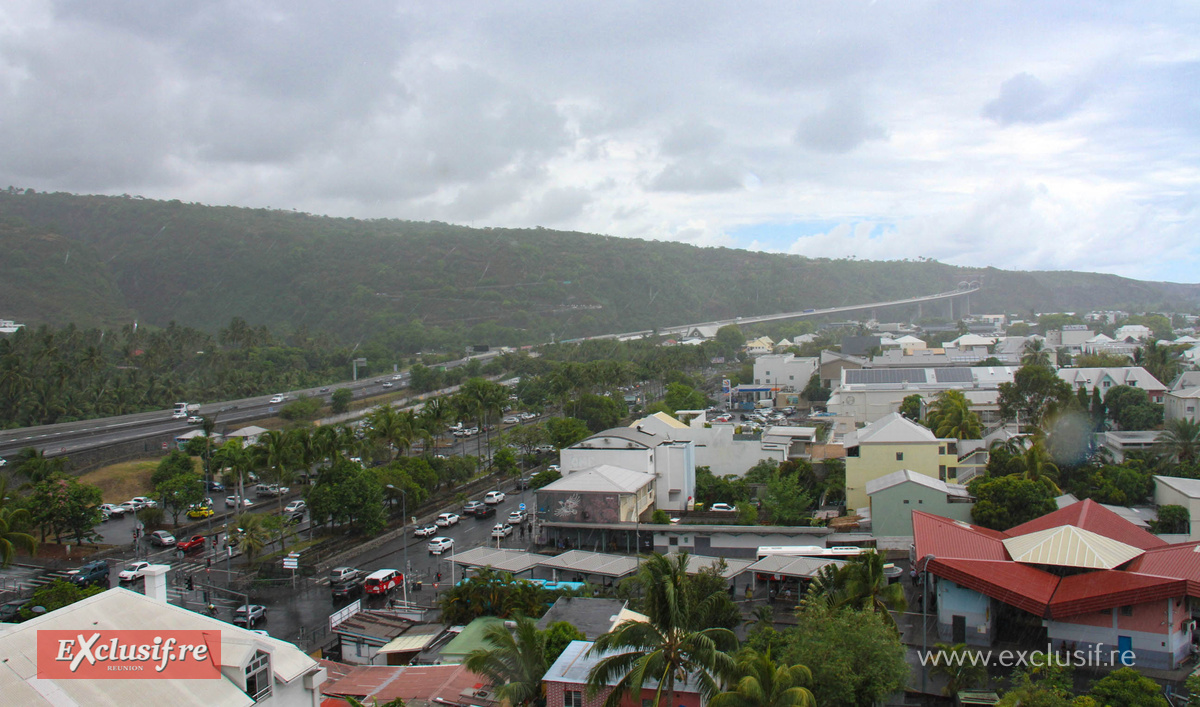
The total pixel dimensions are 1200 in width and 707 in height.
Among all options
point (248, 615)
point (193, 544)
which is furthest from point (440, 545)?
point (193, 544)

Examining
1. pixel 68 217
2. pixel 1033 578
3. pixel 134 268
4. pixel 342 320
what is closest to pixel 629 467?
pixel 1033 578

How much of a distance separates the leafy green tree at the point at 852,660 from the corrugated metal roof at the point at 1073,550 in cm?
664

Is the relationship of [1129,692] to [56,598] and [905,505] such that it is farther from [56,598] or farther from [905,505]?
[56,598]

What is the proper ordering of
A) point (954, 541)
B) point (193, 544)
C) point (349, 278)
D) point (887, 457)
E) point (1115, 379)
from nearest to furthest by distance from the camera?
point (954, 541) → point (193, 544) → point (887, 457) → point (1115, 379) → point (349, 278)

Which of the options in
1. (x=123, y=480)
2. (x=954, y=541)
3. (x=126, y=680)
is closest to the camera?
(x=126, y=680)

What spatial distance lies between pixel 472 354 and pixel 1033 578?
8628 cm

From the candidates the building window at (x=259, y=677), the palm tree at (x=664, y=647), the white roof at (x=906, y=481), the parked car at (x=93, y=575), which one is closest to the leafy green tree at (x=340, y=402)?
the parked car at (x=93, y=575)

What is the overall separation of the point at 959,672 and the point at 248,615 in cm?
1731

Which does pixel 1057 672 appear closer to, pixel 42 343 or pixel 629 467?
pixel 629 467

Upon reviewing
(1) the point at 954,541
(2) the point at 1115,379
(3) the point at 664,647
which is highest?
(3) the point at 664,647

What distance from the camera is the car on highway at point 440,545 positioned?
2650cm

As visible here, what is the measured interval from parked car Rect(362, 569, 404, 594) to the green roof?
5.89 m

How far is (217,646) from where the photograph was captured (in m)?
9.34

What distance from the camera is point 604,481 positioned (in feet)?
93.5
